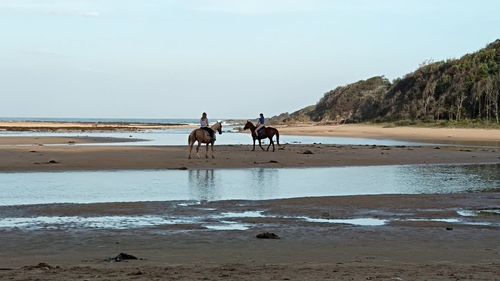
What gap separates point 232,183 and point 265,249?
10.3 meters

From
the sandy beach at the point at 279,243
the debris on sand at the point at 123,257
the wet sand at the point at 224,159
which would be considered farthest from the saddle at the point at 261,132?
the debris on sand at the point at 123,257

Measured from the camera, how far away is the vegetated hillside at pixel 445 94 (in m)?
61.8

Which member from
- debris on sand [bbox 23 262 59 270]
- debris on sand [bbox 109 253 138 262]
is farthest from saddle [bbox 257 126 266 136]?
debris on sand [bbox 23 262 59 270]

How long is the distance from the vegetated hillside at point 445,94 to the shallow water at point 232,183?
1509 inches

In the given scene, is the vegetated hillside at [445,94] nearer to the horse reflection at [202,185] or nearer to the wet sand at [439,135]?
the wet sand at [439,135]

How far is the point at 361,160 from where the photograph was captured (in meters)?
29.1

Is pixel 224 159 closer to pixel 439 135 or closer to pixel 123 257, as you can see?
pixel 123 257

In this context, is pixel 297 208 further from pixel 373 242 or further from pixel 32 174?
pixel 32 174

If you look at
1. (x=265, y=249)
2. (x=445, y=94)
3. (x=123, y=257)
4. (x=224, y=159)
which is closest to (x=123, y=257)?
(x=123, y=257)

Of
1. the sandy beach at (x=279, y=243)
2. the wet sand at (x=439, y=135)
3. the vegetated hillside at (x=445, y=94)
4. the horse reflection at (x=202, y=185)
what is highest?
the vegetated hillside at (x=445, y=94)

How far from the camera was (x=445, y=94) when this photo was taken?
219ft

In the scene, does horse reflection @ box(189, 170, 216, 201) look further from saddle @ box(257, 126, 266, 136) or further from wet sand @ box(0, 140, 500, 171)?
saddle @ box(257, 126, 266, 136)

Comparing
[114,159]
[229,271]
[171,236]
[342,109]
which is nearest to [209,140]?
[114,159]

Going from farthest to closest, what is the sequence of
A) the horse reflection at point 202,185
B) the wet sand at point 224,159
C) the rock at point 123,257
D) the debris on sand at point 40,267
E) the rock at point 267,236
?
the wet sand at point 224,159, the horse reflection at point 202,185, the rock at point 267,236, the rock at point 123,257, the debris on sand at point 40,267
